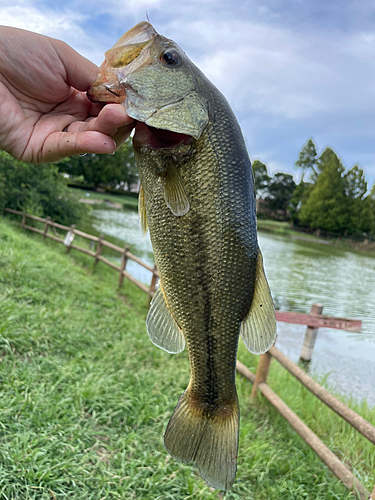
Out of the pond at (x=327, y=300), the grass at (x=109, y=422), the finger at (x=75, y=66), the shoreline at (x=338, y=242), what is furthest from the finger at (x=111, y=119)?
the shoreline at (x=338, y=242)

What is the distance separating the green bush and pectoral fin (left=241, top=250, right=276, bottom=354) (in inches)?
513

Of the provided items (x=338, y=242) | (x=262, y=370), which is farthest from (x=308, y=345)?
(x=338, y=242)

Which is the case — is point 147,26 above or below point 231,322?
above

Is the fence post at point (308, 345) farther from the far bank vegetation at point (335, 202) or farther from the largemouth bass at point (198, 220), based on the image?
the far bank vegetation at point (335, 202)

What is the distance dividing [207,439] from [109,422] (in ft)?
7.10

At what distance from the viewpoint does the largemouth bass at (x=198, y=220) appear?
4.45ft

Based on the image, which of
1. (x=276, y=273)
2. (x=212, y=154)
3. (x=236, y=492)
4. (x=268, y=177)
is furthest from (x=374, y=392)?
(x=268, y=177)

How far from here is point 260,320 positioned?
4.77 ft

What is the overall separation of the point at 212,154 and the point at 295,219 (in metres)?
51.7

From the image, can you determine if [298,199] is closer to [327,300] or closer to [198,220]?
[327,300]

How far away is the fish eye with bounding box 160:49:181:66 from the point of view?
4.66ft

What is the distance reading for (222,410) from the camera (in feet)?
4.91

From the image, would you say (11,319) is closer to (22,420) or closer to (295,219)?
(22,420)

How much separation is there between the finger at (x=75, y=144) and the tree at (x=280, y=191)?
57763mm
